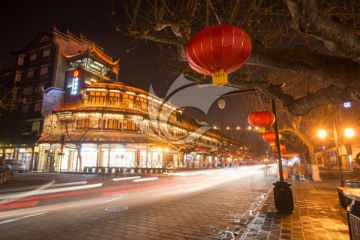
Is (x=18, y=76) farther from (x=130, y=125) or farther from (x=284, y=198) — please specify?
(x=284, y=198)

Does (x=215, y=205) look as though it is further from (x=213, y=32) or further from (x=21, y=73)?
(x=21, y=73)

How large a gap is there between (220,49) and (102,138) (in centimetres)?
2702

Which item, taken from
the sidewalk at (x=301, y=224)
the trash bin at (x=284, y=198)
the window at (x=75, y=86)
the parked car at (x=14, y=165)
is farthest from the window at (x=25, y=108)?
the trash bin at (x=284, y=198)

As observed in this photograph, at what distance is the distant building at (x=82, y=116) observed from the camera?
30031 millimetres

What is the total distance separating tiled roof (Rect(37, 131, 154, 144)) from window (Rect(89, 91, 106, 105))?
15.7 ft

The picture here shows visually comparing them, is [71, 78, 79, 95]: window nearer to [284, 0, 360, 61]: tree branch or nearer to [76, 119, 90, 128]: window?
[76, 119, 90, 128]: window

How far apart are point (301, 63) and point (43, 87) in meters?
43.3

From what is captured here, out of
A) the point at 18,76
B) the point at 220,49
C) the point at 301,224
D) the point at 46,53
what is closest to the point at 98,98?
the point at 46,53

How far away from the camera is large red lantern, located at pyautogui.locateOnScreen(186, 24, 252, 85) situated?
3574 millimetres

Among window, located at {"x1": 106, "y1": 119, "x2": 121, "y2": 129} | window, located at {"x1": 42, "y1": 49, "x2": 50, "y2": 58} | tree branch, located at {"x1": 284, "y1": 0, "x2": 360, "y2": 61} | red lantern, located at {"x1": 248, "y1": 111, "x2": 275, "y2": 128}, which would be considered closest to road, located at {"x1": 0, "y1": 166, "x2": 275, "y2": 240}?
red lantern, located at {"x1": 248, "y1": 111, "x2": 275, "y2": 128}

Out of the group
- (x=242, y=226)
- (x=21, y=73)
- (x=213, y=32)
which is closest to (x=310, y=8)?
(x=213, y=32)

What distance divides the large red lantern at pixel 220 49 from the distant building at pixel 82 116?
81.5 feet

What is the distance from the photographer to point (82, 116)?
3089 centimetres

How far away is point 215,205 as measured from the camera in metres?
8.48
